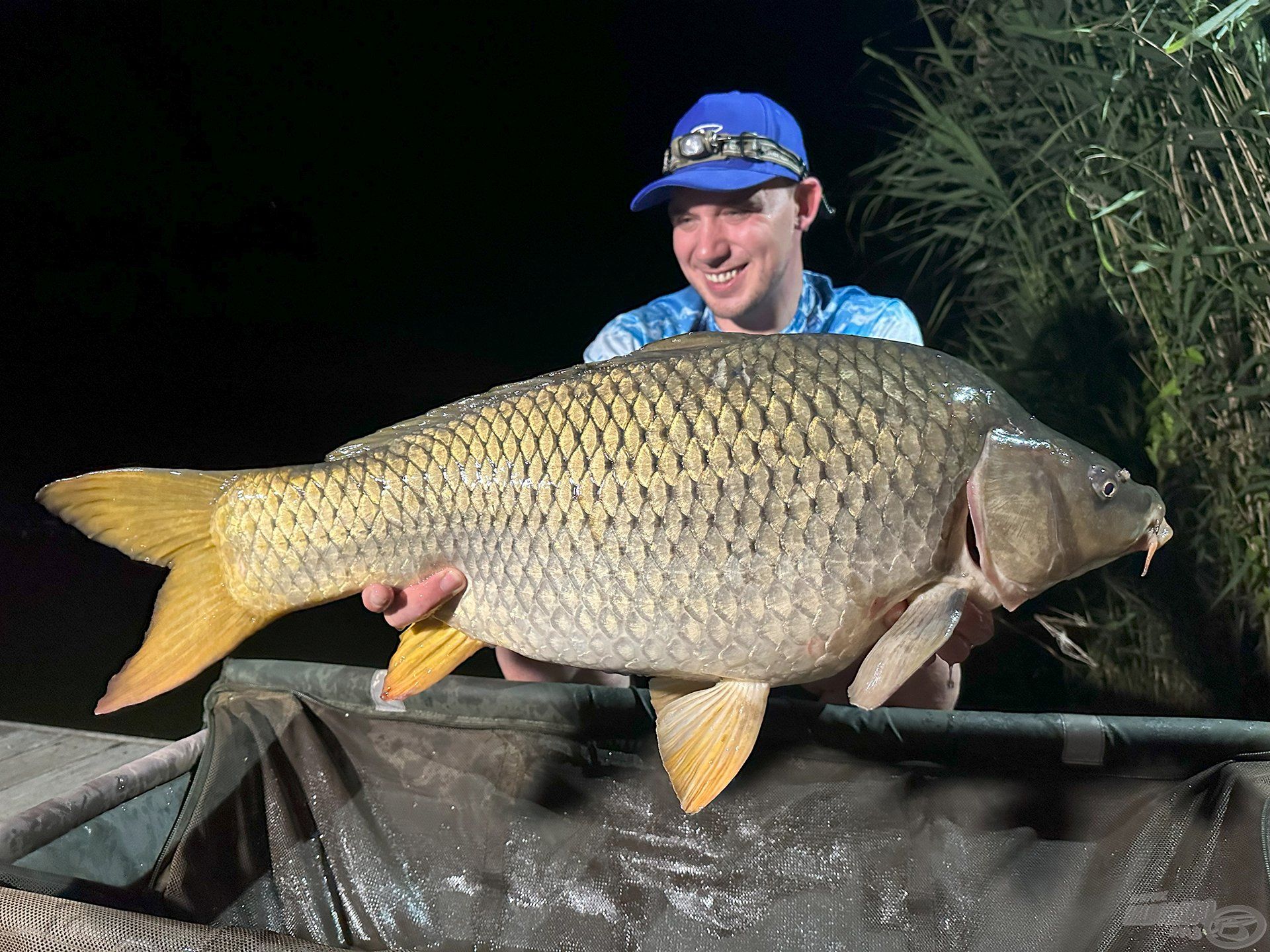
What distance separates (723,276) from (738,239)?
0.08m

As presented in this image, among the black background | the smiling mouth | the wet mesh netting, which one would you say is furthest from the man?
the black background

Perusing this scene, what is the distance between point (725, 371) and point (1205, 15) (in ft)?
5.64

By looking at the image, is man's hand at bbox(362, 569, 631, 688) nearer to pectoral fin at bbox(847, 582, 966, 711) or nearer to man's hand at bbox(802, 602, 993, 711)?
pectoral fin at bbox(847, 582, 966, 711)

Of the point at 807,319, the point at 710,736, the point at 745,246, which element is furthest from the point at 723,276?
the point at 710,736

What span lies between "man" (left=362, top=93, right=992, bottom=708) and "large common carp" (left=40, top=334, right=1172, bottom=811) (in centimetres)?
64

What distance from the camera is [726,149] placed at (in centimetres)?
168

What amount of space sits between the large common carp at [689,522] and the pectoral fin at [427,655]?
0.08ft

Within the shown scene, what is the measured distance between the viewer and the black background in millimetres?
5316

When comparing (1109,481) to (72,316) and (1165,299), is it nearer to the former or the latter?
(1165,299)

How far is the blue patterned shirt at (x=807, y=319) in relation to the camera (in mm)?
1750

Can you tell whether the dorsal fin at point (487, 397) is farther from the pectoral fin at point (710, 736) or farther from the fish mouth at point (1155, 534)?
the fish mouth at point (1155, 534)

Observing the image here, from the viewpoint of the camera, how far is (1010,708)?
2.87 metres

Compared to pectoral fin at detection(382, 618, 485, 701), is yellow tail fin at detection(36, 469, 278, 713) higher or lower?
higher

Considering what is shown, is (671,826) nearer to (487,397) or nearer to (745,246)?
(487,397)
